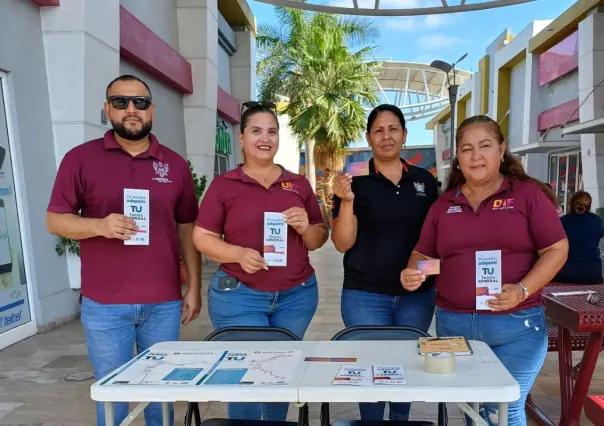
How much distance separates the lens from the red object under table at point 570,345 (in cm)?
243

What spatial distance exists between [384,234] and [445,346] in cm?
76

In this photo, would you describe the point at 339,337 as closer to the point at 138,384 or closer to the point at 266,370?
the point at 266,370

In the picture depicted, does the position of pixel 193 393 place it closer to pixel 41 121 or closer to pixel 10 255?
pixel 10 255

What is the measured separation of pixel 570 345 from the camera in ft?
9.88

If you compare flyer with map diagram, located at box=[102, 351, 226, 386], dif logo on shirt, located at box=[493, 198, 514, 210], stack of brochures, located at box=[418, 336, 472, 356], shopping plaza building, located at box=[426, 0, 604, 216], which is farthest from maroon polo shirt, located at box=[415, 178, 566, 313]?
shopping plaza building, located at box=[426, 0, 604, 216]

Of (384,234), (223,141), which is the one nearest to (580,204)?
(384,234)

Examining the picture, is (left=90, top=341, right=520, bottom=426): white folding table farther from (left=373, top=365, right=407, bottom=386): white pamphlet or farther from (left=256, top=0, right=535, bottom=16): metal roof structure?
(left=256, top=0, right=535, bottom=16): metal roof structure

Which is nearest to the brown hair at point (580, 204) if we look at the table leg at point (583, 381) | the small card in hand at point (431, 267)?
the table leg at point (583, 381)

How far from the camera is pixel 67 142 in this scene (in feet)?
17.7

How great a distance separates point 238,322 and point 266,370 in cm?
64

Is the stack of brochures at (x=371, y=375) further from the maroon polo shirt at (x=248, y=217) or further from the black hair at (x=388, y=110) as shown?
the black hair at (x=388, y=110)

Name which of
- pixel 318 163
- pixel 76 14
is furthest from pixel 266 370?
pixel 318 163

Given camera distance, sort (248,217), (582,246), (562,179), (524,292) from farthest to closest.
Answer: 1. (562,179)
2. (582,246)
3. (248,217)
4. (524,292)

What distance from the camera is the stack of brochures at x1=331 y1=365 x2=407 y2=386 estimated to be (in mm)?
1514
